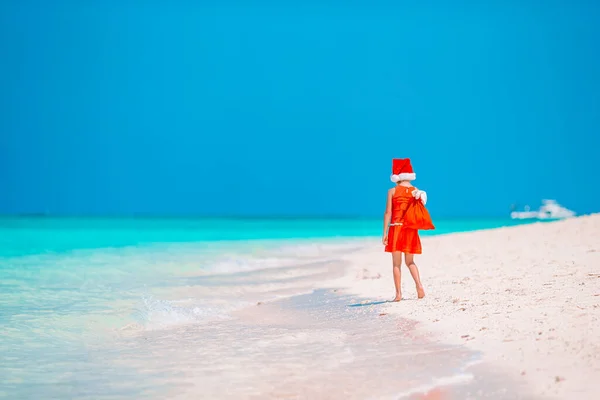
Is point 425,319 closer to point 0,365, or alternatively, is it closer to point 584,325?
point 584,325

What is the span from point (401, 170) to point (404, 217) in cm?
62

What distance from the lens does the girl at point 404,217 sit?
730 centimetres

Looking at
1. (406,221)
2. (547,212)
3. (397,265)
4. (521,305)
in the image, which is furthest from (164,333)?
(547,212)

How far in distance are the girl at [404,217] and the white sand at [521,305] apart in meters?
0.71

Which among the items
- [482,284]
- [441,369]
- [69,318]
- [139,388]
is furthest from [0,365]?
[482,284]

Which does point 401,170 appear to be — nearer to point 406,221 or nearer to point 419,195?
point 419,195

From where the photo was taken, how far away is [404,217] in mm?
7352

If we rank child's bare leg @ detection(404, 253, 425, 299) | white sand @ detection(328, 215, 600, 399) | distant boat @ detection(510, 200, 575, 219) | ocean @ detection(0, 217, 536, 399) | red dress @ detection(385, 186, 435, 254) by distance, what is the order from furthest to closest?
1. distant boat @ detection(510, 200, 575, 219)
2. child's bare leg @ detection(404, 253, 425, 299)
3. red dress @ detection(385, 186, 435, 254)
4. ocean @ detection(0, 217, 536, 399)
5. white sand @ detection(328, 215, 600, 399)

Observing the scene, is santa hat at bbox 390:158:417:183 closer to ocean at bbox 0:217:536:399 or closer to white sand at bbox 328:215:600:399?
white sand at bbox 328:215:600:399

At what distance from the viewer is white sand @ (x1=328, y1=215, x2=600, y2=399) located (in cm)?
417

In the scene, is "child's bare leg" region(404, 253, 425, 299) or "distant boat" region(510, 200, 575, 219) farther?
"distant boat" region(510, 200, 575, 219)

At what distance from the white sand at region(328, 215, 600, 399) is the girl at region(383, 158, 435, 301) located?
71 cm

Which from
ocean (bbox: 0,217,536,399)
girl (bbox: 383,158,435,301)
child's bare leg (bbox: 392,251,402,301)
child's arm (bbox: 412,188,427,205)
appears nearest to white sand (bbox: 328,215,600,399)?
child's bare leg (bbox: 392,251,402,301)

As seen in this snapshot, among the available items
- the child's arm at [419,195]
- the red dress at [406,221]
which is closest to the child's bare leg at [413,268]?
the red dress at [406,221]
